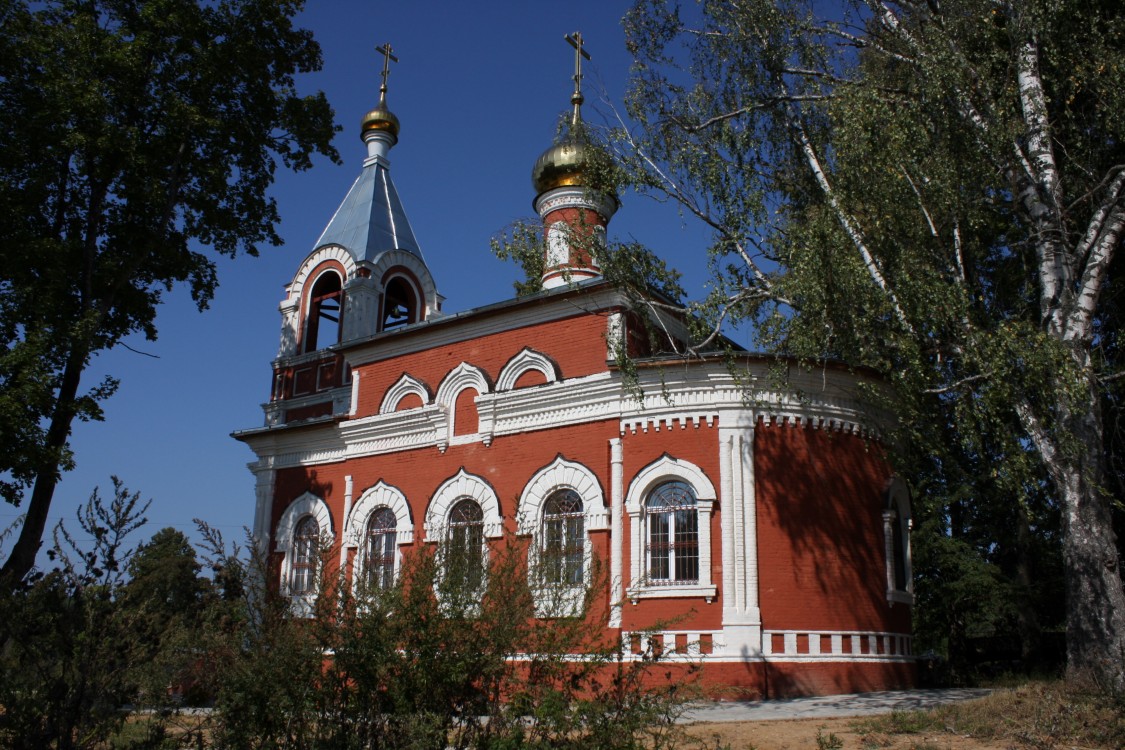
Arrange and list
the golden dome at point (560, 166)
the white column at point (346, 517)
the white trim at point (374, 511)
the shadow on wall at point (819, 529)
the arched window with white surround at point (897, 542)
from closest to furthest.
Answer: the shadow on wall at point (819, 529), the arched window with white surround at point (897, 542), the white trim at point (374, 511), the white column at point (346, 517), the golden dome at point (560, 166)

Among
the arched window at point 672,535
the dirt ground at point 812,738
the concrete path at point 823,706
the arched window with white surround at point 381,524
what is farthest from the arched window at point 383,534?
the dirt ground at point 812,738

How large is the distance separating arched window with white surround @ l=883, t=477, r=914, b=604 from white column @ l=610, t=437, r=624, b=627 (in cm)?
347

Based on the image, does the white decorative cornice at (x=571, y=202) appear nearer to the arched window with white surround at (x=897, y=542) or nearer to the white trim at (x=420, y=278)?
the white trim at (x=420, y=278)

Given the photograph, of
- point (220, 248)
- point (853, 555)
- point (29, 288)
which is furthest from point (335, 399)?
point (853, 555)

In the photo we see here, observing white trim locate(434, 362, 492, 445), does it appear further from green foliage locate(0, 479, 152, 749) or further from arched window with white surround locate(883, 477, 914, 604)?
green foliage locate(0, 479, 152, 749)

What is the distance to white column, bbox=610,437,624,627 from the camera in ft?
37.7

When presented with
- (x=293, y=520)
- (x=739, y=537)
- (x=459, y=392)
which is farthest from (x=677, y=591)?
(x=293, y=520)

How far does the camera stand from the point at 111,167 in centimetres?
1320

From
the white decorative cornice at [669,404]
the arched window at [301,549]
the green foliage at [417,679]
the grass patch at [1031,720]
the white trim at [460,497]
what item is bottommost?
the grass patch at [1031,720]

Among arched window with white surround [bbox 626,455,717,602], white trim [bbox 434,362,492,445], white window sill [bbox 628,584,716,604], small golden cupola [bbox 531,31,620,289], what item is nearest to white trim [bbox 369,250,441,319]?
small golden cupola [bbox 531,31,620,289]

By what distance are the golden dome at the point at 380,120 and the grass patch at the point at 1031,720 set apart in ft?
50.8

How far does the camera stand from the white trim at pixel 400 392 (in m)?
14.2

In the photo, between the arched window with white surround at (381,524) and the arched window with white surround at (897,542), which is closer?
the arched window with white surround at (897,542)

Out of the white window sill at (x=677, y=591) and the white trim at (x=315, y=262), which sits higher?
the white trim at (x=315, y=262)
